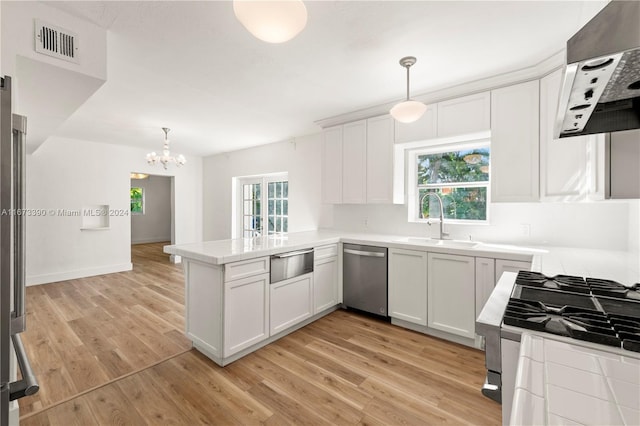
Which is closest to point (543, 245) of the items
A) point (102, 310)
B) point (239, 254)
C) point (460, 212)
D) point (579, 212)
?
point (579, 212)

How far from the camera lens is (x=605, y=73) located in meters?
0.76

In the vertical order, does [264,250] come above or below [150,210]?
below

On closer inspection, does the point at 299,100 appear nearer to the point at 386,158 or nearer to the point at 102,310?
the point at 386,158

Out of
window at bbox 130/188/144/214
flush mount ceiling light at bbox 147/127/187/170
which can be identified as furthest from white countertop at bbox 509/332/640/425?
window at bbox 130/188/144/214

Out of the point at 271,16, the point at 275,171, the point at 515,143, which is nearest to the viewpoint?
the point at 271,16

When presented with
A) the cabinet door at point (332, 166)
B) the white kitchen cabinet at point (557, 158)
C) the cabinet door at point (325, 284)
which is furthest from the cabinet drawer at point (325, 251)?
the white kitchen cabinet at point (557, 158)

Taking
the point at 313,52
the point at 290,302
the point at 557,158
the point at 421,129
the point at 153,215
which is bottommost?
the point at 290,302

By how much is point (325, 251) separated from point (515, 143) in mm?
2112

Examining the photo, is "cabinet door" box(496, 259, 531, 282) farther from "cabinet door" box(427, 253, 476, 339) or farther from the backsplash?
the backsplash

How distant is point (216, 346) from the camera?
2223 mm

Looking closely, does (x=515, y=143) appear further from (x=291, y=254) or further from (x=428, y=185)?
(x=291, y=254)

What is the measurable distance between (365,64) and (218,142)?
3723 millimetres


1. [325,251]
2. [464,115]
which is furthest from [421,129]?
[325,251]

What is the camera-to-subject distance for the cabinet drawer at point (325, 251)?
3014mm
